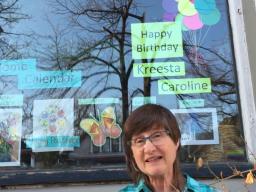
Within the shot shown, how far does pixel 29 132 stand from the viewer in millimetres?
3850

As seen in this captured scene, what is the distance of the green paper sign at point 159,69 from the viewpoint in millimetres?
3928

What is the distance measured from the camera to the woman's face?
251 cm

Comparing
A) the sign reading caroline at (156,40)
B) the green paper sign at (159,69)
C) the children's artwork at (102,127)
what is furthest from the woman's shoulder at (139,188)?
the sign reading caroline at (156,40)

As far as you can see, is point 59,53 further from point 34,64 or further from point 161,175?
point 161,175

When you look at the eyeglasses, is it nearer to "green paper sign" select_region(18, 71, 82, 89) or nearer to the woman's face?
the woman's face

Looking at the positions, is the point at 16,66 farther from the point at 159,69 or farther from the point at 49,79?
the point at 159,69

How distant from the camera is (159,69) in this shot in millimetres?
3936

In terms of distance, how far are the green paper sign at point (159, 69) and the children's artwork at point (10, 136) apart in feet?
2.99

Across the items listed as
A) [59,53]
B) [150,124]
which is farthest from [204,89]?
[150,124]

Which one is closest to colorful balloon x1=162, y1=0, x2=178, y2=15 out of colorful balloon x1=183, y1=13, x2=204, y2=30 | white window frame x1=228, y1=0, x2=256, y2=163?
colorful balloon x1=183, y1=13, x2=204, y2=30

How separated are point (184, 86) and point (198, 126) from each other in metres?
0.31

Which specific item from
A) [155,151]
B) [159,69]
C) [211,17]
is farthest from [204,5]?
[155,151]

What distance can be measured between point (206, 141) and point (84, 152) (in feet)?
2.81

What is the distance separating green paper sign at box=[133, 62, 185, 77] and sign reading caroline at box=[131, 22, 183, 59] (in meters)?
0.06
